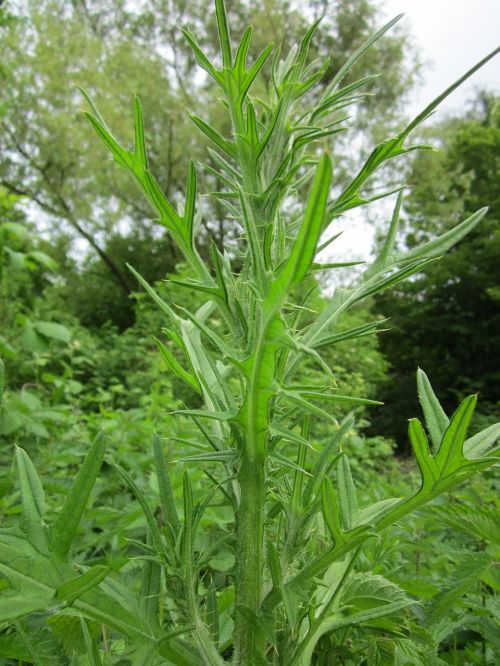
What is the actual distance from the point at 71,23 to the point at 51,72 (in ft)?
5.10

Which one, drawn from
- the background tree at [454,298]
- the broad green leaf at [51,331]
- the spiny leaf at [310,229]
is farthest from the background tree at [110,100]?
the spiny leaf at [310,229]

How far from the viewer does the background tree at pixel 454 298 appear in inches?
342

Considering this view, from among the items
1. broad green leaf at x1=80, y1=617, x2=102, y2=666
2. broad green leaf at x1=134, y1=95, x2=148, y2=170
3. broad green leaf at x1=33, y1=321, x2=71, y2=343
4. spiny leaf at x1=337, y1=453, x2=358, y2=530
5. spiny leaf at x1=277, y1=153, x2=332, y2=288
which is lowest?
broad green leaf at x1=80, y1=617, x2=102, y2=666

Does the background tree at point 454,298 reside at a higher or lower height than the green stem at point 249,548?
higher

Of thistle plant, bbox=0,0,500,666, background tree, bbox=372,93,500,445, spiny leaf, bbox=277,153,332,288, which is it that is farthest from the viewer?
background tree, bbox=372,93,500,445

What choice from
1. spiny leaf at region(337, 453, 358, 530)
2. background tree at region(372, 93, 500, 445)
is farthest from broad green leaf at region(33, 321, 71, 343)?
background tree at region(372, 93, 500, 445)

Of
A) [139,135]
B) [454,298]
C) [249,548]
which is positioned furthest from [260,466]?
[454,298]

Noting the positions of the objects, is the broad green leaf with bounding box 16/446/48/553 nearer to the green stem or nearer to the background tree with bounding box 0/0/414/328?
the green stem

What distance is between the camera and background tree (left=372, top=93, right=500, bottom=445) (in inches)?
342

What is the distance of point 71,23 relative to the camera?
32.9ft

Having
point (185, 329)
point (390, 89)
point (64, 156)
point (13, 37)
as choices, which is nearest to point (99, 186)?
point (64, 156)

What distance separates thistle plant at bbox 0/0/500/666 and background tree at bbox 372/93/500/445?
26.3 feet

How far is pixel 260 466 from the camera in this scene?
1.44ft

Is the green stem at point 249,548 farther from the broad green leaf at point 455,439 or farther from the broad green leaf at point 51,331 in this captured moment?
the broad green leaf at point 51,331
